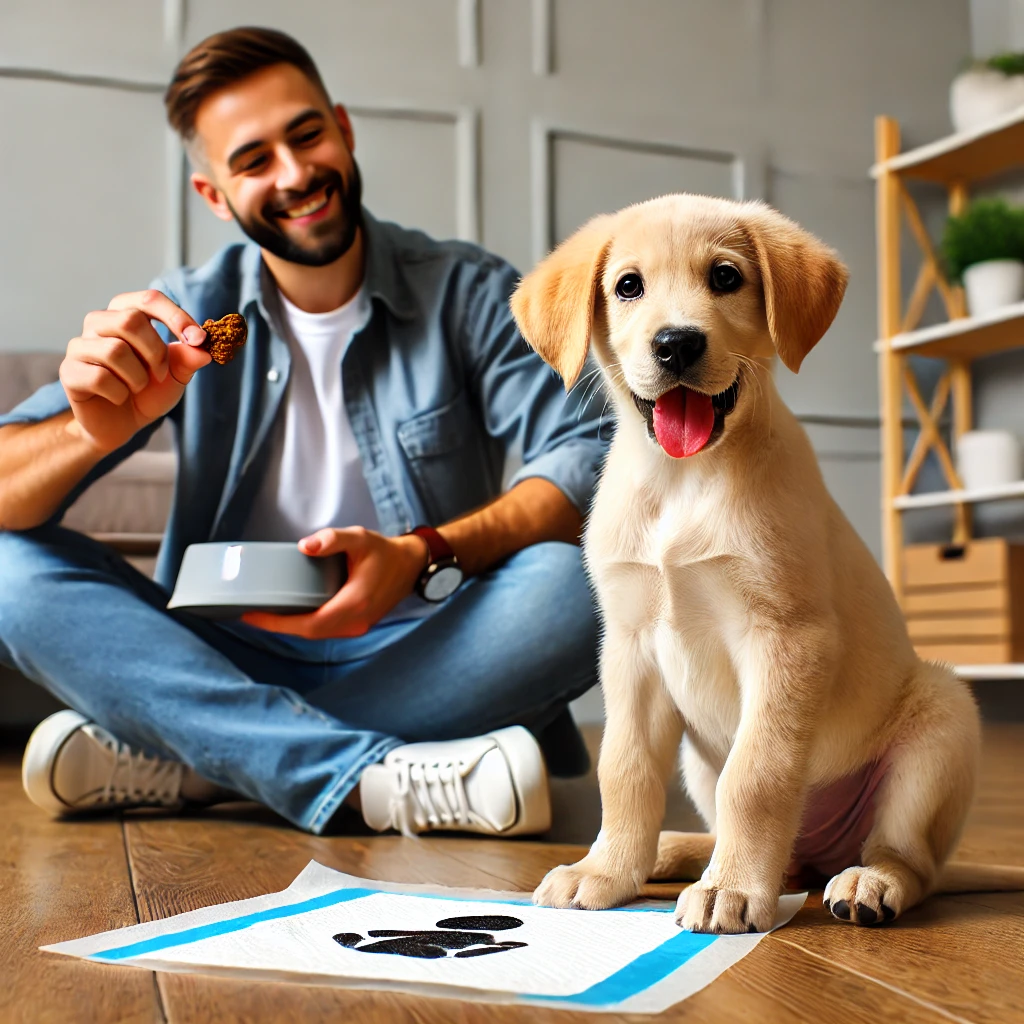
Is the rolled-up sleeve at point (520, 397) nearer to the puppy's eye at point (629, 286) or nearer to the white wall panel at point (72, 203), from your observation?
the puppy's eye at point (629, 286)

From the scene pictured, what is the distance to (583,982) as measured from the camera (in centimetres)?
74

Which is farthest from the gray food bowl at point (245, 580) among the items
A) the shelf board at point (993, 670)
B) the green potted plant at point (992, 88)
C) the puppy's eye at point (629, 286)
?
the green potted plant at point (992, 88)

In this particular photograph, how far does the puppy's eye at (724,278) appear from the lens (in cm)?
100

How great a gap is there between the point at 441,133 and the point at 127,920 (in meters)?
3.41

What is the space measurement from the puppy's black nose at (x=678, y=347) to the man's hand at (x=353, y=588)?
0.60 m

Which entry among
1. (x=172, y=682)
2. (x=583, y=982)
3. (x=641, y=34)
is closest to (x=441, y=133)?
(x=641, y=34)

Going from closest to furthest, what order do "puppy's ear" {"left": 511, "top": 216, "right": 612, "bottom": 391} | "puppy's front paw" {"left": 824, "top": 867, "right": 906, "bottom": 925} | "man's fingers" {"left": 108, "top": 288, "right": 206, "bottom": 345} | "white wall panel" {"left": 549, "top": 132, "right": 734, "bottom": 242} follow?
"puppy's front paw" {"left": 824, "top": 867, "right": 906, "bottom": 925} < "puppy's ear" {"left": 511, "top": 216, "right": 612, "bottom": 391} < "man's fingers" {"left": 108, "top": 288, "right": 206, "bottom": 345} < "white wall panel" {"left": 549, "top": 132, "right": 734, "bottom": 242}

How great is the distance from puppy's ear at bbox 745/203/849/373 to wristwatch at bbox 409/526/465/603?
0.74 metres

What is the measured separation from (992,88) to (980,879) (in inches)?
137

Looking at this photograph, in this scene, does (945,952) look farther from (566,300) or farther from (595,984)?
(566,300)

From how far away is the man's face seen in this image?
200 cm

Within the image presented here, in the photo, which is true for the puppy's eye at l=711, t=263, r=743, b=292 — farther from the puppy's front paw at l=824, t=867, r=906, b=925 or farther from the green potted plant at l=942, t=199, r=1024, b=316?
the green potted plant at l=942, t=199, r=1024, b=316

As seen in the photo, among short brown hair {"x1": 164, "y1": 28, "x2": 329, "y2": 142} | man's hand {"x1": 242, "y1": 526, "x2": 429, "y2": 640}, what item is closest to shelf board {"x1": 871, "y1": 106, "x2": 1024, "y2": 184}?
short brown hair {"x1": 164, "y1": 28, "x2": 329, "y2": 142}

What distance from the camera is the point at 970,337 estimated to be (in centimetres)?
392
